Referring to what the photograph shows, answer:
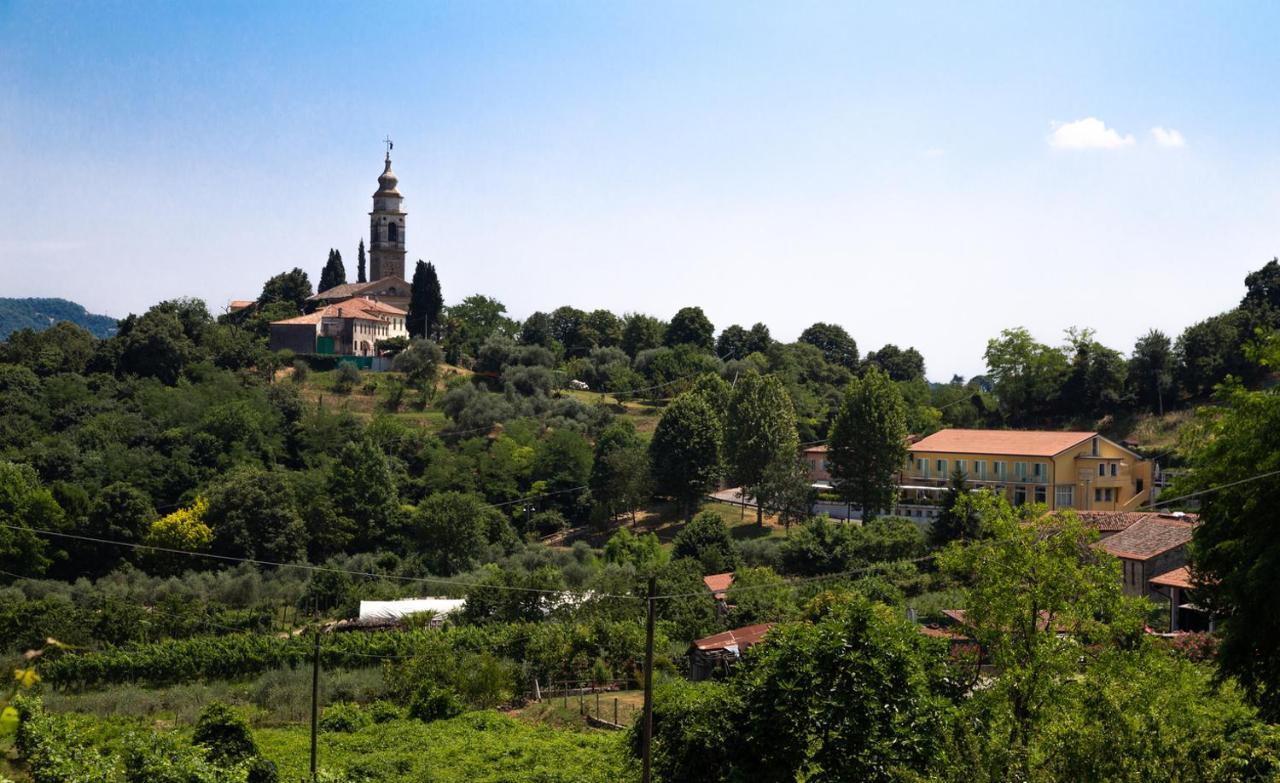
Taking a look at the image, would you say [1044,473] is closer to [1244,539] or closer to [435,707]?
[435,707]

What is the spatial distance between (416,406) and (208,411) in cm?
1374

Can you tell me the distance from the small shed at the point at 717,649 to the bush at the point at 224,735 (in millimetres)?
12668

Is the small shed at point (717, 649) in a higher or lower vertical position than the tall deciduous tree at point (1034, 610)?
lower

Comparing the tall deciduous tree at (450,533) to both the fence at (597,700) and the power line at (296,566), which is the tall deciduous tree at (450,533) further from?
the fence at (597,700)

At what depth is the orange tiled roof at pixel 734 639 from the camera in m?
30.4

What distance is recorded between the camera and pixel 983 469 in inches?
1981

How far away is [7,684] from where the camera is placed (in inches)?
169

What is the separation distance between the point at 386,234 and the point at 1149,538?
7119 centimetres

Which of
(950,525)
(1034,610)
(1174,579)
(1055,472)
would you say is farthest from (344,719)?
(1055,472)

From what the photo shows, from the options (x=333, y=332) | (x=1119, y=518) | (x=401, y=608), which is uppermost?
A: (x=333, y=332)

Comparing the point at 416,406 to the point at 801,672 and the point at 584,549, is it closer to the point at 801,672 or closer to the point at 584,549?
the point at 584,549

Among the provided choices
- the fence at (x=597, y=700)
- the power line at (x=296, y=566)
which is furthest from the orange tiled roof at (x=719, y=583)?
the fence at (x=597, y=700)

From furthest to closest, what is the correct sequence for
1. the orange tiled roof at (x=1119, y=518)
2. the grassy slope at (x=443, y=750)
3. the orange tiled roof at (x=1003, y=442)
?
1. the orange tiled roof at (x=1003, y=442)
2. the orange tiled roof at (x=1119, y=518)
3. the grassy slope at (x=443, y=750)

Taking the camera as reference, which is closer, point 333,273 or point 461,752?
point 461,752
